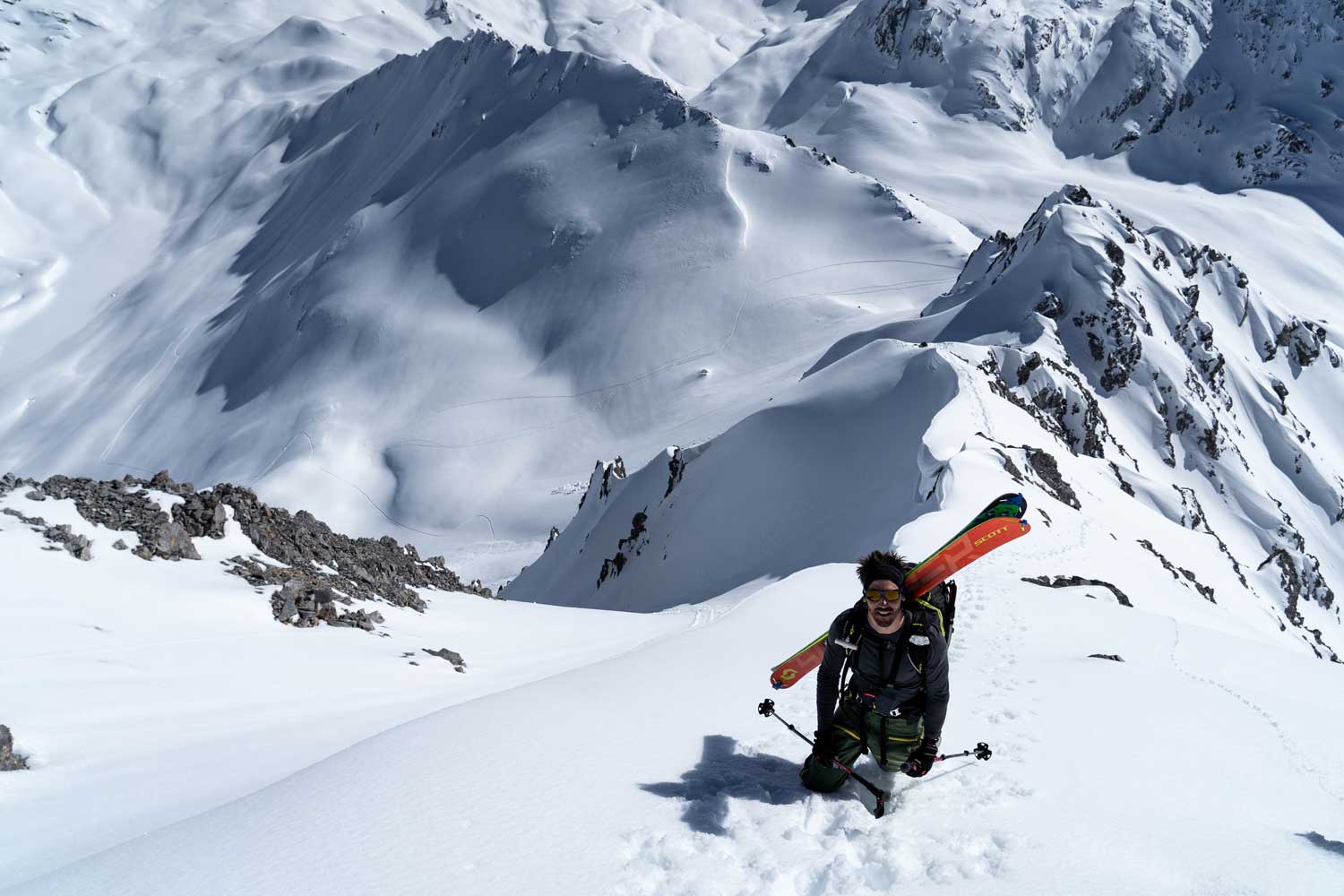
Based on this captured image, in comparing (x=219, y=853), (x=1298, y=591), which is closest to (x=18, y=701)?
(x=219, y=853)

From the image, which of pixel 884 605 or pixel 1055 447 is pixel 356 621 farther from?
pixel 1055 447

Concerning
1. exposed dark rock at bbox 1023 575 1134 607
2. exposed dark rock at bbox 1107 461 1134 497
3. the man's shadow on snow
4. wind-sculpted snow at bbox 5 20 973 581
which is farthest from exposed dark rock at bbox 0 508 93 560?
wind-sculpted snow at bbox 5 20 973 581

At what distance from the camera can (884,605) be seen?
5785mm

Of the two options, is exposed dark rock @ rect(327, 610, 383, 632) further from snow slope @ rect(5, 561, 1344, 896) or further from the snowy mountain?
snow slope @ rect(5, 561, 1344, 896)

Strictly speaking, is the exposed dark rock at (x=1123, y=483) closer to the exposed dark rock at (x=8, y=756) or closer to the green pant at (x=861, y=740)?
the green pant at (x=861, y=740)

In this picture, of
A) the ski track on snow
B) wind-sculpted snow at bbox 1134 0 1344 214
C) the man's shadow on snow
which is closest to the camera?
the man's shadow on snow

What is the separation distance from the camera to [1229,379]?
60.7m

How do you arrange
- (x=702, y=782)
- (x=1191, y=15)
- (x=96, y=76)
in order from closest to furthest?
(x=702, y=782), (x=1191, y=15), (x=96, y=76)

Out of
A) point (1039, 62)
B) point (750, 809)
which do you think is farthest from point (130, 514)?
point (1039, 62)

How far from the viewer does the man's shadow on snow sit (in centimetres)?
568

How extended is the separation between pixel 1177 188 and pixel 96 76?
8324 inches

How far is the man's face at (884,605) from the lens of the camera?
226 inches

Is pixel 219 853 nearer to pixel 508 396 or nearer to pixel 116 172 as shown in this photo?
pixel 508 396

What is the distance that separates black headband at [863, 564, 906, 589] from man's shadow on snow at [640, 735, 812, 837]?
164 centimetres
